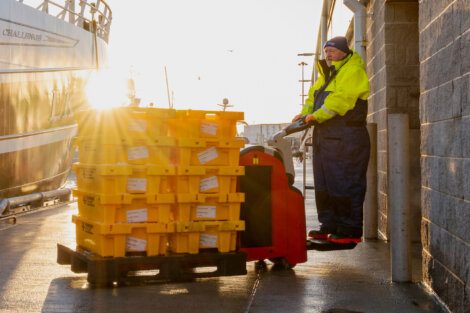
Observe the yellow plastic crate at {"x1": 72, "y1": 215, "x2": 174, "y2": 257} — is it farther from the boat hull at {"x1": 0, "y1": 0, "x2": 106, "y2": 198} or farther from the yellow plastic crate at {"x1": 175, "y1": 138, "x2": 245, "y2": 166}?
the boat hull at {"x1": 0, "y1": 0, "x2": 106, "y2": 198}

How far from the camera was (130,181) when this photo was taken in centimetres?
602

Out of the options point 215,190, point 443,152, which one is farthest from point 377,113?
point 443,152

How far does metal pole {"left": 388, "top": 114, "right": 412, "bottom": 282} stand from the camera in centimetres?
597

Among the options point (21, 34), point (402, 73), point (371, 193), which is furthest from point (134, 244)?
point (21, 34)

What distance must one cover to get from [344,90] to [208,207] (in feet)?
5.12

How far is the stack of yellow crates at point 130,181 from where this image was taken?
19.6ft

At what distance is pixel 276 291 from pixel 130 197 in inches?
51.9

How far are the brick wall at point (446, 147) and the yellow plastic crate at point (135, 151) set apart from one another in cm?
198

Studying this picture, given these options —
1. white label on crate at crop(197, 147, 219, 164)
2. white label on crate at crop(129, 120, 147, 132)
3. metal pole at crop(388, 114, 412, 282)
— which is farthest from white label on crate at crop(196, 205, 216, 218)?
metal pole at crop(388, 114, 412, 282)

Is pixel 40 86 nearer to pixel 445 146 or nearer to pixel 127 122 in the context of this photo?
pixel 127 122

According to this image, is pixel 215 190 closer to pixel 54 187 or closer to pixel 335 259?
pixel 335 259

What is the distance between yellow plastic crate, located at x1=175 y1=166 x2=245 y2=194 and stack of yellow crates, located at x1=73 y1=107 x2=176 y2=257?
9 cm

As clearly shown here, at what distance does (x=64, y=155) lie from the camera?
15.3 metres

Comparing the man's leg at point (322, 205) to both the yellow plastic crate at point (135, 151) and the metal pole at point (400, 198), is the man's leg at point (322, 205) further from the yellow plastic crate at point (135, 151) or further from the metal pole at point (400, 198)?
the yellow plastic crate at point (135, 151)
